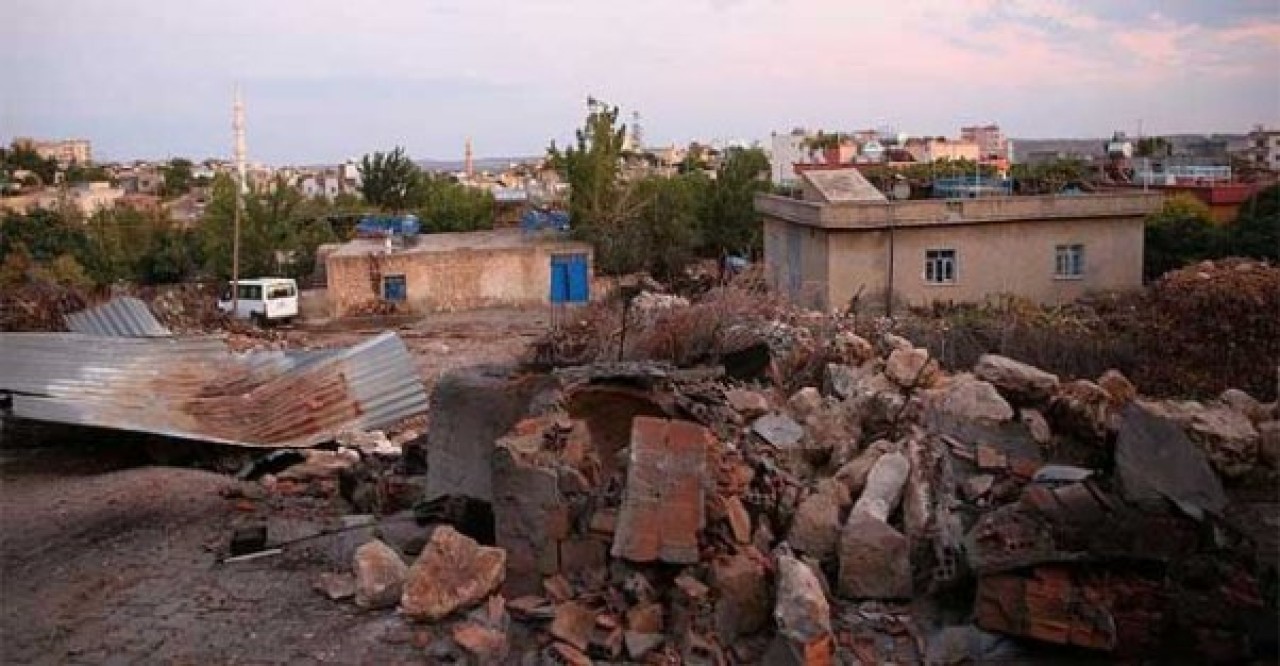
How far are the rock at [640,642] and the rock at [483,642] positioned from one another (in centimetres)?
53

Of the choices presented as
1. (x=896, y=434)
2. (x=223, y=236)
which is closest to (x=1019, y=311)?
(x=896, y=434)

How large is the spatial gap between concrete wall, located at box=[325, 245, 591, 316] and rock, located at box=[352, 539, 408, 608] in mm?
19479

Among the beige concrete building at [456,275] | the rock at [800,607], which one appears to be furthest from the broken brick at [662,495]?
the beige concrete building at [456,275]

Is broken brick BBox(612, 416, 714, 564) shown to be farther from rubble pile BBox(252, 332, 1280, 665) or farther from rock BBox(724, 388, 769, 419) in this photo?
rock BBox(724, 388, 769, 419)

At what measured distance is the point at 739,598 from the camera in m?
4.95

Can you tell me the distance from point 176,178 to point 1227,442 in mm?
58532

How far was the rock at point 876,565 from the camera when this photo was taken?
5172 mm

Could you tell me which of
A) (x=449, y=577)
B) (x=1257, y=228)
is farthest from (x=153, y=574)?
(x=1257, y=228)

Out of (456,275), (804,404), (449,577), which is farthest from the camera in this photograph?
(456,275)

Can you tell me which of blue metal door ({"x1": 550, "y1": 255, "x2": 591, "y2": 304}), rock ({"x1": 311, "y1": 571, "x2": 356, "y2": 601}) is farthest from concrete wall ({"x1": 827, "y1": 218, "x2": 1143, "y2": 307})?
rock ({"x1": 311, "y1": 571, "x2": 356, "y2": 601})

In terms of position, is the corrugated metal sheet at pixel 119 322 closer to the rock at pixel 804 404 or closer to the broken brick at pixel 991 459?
the rock at pixel 804 404

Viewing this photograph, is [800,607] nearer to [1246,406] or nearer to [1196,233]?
[1246,406]

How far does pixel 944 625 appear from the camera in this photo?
499cm

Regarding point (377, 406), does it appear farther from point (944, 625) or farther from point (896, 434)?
point (944, 625)
